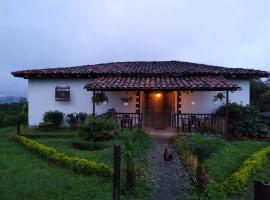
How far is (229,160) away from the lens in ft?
36.6

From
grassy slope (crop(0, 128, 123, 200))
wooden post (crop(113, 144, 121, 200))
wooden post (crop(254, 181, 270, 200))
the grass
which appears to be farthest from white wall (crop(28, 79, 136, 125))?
wooden post (crop(254, 181, 270, 200))

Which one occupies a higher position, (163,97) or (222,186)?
(163,97)

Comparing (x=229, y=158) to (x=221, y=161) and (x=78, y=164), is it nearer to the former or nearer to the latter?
(x=221, y=161)

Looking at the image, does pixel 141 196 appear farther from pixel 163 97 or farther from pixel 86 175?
pixel 163 97

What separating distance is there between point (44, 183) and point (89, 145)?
5.21m

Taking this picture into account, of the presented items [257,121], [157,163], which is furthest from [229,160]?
[257,121]

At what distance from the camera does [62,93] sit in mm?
20125

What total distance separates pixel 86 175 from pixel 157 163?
2.44m

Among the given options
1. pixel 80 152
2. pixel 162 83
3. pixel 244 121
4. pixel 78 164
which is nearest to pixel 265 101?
pixel 244 121

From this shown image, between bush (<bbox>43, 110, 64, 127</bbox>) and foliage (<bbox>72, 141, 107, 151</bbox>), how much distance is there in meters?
5.88

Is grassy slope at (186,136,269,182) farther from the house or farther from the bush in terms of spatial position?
the bush

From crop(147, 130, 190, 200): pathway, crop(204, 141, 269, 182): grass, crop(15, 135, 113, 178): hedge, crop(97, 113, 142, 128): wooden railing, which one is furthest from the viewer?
crop(97, 113, 142, 128): wooden railing

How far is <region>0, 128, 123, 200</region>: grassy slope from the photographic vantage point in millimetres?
7367

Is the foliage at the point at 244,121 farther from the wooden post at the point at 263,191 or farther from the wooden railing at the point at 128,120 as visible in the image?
the wooden post at the point at 263,191
